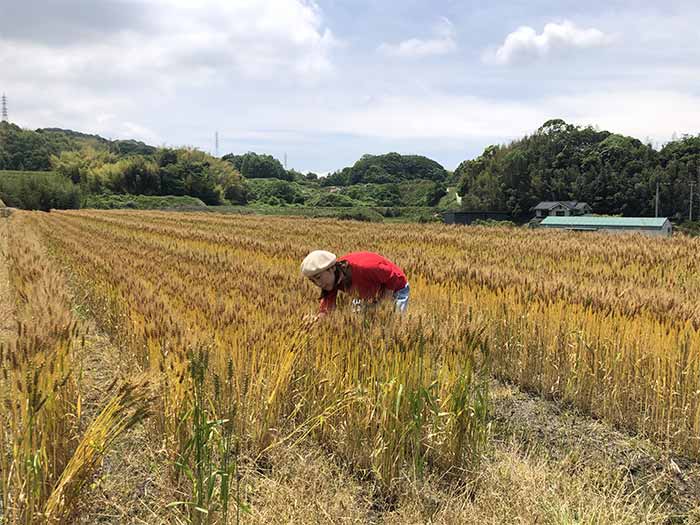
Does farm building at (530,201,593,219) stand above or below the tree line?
below

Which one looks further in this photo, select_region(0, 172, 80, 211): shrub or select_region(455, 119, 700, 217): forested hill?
select_region(455, 119, 700, 217): forested hill

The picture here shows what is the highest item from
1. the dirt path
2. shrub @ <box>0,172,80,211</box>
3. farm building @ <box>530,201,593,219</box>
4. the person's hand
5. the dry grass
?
shrub @ <box>0,172,80,211</box>

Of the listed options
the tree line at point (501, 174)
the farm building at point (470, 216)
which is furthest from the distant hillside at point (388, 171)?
the farm building at point (470, 216)

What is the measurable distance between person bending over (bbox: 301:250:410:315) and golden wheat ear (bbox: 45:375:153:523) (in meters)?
1.67

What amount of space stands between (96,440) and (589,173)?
7493 centimetres

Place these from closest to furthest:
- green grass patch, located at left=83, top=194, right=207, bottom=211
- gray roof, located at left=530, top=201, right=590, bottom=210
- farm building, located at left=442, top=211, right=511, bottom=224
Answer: farm building, located at left=442, top=211, right=511, bottom=224
green grass patch, located at left=83, top=194, right=207, bottom=211
gray roof, located at left=530, top=201, right=590, bottom=210

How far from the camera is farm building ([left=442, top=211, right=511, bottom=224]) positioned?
5791 centimetres

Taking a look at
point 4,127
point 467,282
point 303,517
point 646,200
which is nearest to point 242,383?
point 303,517

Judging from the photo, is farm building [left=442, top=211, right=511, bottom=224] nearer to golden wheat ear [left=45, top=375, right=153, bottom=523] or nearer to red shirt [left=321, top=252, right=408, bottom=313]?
red shirt [left=321, top=252, right=408, bottom=313]

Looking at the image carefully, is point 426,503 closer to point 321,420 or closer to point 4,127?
point 321,420

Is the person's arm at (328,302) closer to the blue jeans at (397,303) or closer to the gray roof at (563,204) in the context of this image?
the blue jeans at (397,303)

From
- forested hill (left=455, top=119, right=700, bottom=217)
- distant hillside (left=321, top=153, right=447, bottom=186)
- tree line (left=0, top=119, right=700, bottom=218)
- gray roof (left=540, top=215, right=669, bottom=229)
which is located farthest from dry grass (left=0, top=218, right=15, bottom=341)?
distant hillside (left=321, top=153, right=447, bottom=186)

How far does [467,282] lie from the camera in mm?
5969

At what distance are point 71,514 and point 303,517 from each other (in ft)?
3.24
